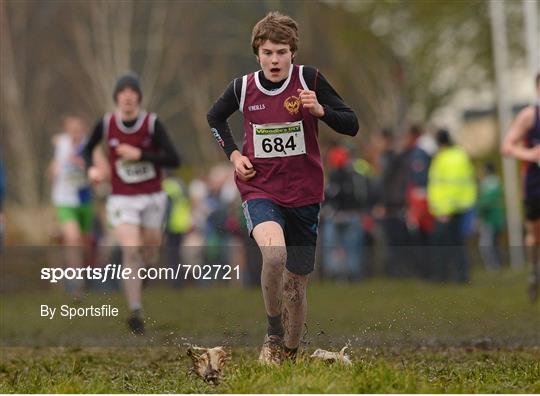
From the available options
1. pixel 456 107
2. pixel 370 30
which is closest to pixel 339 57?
pixel 370 30

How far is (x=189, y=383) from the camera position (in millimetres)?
7000

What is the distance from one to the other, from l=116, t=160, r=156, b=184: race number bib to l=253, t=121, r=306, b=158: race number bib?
371 centimetres

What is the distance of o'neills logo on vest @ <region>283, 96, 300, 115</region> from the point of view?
748cm

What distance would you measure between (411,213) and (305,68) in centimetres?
1134

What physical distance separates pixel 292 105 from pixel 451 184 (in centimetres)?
1053

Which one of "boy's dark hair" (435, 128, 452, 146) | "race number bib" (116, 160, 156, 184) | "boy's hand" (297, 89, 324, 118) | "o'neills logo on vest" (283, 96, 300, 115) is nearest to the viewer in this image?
"boy's hand" (297, 89, 324, 118)

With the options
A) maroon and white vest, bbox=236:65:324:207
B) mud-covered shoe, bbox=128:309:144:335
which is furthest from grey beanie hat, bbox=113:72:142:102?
maroon and white vest, bbox=236:65:324:207

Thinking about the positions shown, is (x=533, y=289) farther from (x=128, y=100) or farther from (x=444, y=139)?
(x=128, y=100)

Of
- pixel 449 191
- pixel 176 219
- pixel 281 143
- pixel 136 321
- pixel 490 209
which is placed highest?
pixel 281 143

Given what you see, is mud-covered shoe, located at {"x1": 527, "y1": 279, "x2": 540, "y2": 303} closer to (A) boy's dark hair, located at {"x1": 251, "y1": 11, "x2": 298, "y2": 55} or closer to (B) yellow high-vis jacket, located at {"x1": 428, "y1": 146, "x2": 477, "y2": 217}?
(B) yellow high-vis jacket, located at {"x1": 428, "y1": 146, "x2": 477, "y2": 217}

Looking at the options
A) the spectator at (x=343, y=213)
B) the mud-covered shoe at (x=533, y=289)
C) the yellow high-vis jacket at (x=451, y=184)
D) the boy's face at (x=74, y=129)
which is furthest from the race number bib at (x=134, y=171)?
the spectator at (x=343, y=213)

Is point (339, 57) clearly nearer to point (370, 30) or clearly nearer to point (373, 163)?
point (370, 30)

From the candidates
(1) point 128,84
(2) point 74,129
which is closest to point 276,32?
(1) point 128,84

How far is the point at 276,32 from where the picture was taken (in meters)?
7.33
